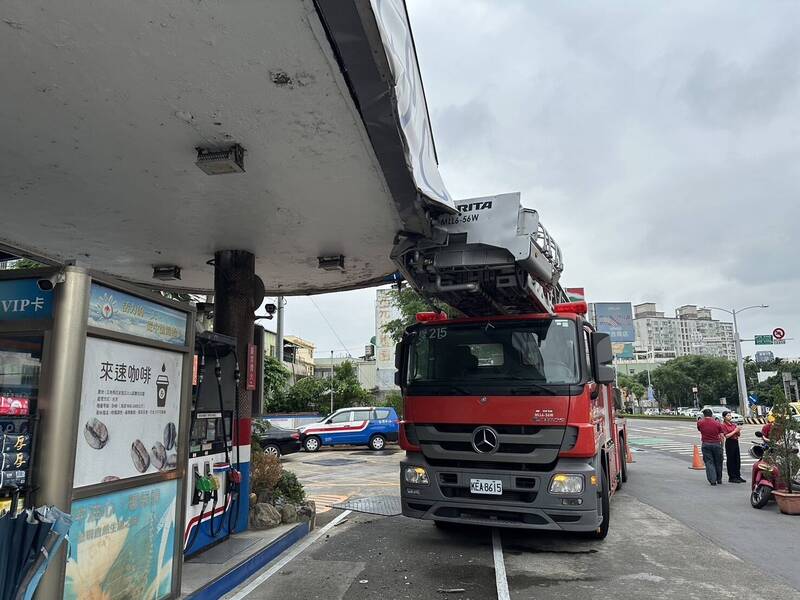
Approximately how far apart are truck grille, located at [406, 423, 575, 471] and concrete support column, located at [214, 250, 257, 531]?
2083mm

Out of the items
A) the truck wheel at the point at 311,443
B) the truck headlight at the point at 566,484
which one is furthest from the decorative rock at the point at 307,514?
the truck wheel at the point at 311,443

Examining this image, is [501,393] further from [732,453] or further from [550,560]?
[732,453]

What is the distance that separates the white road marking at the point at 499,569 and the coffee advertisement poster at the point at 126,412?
119 inches

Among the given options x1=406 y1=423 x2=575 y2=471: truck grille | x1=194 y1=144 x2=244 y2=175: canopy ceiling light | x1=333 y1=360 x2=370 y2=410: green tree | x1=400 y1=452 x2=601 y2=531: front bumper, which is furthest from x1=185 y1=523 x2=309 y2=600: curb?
x1=333 y1=360 x2=370 y2=410: green tree

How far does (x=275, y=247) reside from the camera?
25.9ft

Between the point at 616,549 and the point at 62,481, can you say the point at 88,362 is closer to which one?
the point at 62,481

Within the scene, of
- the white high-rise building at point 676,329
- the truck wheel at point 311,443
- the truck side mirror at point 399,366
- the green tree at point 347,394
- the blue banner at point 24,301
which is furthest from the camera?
the white high-rise building at point 676,329

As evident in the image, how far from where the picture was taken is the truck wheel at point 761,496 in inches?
362

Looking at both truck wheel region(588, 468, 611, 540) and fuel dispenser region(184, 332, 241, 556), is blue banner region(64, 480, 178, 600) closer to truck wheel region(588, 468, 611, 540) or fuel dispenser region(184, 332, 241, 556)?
fuel dispenser region(184, 332, 241, 556)

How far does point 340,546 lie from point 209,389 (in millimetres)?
2419

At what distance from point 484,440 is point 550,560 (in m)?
1.42

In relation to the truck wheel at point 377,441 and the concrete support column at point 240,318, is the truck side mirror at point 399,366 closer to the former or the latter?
the concrete support column at point 240,318

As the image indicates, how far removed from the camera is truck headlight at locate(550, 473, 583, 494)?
598 centimetres

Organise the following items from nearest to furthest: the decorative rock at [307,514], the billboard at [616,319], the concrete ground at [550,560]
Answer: the concrete ground at [550,560] → the decorative rock at [307,514] → the billboard at [616,319]
